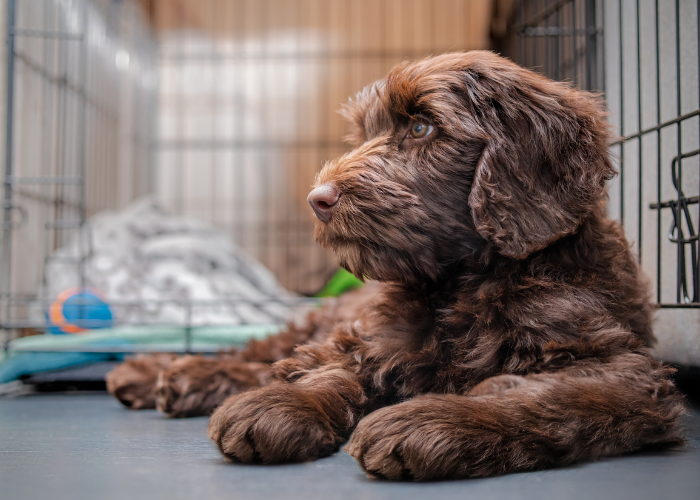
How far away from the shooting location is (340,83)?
7.25 meters

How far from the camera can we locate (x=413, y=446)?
1.09 meters

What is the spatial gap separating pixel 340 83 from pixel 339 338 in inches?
235

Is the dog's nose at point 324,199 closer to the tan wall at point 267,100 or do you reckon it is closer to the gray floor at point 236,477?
the gray floor at point 236,477

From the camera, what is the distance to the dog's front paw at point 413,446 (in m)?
1.09

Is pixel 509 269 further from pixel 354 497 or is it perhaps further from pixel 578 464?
pixel 354 497

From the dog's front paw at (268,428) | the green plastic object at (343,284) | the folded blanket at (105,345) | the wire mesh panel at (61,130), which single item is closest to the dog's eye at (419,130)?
the dog's front paw at (268,428)

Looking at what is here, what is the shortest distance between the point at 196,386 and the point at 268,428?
0.83 metres

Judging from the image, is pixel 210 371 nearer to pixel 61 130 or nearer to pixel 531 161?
pixel 531 161

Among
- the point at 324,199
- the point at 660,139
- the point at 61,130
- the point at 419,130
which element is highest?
the point at 61,130

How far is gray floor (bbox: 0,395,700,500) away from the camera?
105 centimetres

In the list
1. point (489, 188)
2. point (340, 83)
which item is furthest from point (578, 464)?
point (340, 83)

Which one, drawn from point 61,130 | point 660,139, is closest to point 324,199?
point 660,139

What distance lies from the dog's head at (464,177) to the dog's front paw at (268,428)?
422 millimetres

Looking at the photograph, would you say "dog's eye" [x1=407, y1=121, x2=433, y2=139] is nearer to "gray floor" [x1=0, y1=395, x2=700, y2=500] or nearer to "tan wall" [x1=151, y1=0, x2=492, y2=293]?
"gray floor" [x1=0, y1=395, x2=700, y2=500]
